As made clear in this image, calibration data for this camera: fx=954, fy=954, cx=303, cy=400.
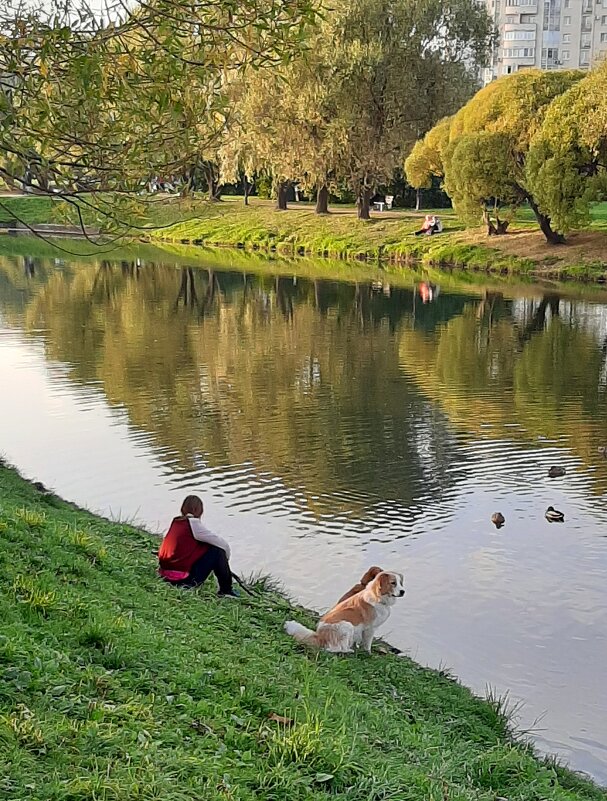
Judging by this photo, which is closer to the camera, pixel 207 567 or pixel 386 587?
pixel 386 587

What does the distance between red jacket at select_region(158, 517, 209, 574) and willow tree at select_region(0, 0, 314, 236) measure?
137 inches

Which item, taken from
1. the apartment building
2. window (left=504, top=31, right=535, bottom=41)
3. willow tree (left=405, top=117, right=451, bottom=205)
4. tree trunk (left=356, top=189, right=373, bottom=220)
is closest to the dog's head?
willow tree (left=405, top=117, right=451, bottom=205)

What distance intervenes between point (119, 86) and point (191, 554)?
4.66 metres

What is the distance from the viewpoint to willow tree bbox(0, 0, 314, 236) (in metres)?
6.63

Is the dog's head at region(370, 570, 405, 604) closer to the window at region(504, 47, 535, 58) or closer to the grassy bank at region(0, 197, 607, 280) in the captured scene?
the grassy bank at region(0, 197, 607, 280)

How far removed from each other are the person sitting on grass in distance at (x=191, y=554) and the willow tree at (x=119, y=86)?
3495 millimetres

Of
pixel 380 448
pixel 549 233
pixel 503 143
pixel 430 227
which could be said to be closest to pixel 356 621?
pixel 380 448

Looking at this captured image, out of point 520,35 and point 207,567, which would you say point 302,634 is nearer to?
point 207,567

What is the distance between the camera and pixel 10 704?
5.18 m

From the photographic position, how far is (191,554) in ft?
31.8

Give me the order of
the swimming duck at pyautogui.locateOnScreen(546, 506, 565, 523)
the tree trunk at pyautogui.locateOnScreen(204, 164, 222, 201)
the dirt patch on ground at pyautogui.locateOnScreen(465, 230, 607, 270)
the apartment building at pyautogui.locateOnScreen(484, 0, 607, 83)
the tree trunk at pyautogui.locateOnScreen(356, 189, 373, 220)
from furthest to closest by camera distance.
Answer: the apartment building at pyautogui.locateOnScreen(484, 0, 607, 83) < the tree trunk at pyautogui.locateOnScreen(356, 189, 373, 220) < the dirt patch on ground at pyautogui.locateOnScreen(465, 230, 607, 270) < the swimming duck at pyautogui.locateOnScreen(546, 506, 565, 523) < the tree trunk at pyautogui.locateOnScreen(204, 164, 222, 201)

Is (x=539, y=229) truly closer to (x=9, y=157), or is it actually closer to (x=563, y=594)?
(x=563, y=594)

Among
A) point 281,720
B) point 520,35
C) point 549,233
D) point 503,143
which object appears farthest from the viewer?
point 520,35

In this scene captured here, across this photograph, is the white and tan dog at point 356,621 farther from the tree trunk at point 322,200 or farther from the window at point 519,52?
the window at point 519,52
